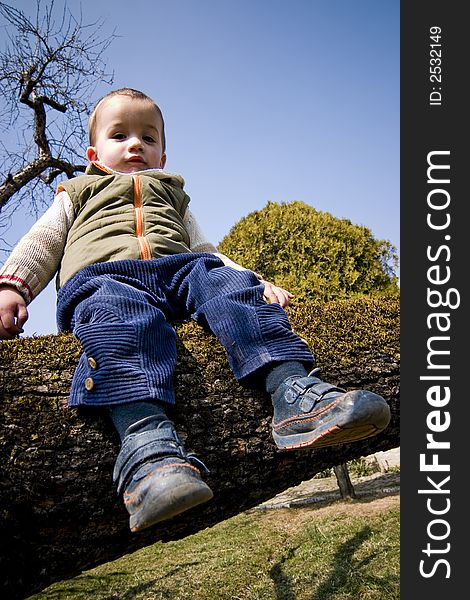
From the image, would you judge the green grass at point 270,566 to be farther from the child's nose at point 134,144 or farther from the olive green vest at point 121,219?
the child's nose at point 134,144

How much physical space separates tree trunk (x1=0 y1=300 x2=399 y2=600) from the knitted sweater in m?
0.31

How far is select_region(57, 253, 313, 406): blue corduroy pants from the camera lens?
1681 mm

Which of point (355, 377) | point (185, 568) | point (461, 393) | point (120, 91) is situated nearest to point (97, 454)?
point (355, 377)

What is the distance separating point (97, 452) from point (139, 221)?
1.07 metres

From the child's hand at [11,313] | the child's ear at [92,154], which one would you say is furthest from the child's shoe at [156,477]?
the child's ear at [92,154]

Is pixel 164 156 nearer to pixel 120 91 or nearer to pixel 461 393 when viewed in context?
pixel 120 91

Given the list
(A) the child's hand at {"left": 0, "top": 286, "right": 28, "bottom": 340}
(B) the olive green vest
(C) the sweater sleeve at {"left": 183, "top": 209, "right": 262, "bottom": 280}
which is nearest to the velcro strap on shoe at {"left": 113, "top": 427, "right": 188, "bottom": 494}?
(A) the child's hand at {"left": 0, "top": 286, "right": 28, "bottom": 340}

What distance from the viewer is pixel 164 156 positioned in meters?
2.82

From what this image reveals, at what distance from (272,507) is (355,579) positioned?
3.37 metres

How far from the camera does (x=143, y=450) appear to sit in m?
1.50

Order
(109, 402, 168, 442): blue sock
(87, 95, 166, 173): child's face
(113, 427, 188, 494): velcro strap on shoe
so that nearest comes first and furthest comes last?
(113, 427, 188, 494): velcro strap on shoe → (109, 402, 168, 442): blue sock → (87, 95, 166, 173): child's face

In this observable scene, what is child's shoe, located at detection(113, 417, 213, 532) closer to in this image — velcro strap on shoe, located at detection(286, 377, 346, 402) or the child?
the child

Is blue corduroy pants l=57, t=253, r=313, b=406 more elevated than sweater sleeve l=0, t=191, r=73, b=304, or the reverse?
sweater sleeve l=0, t=191, r=73, b=304

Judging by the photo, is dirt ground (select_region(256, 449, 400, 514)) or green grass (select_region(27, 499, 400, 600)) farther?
dirt ground (select_region(256, 449, 400, 514))
